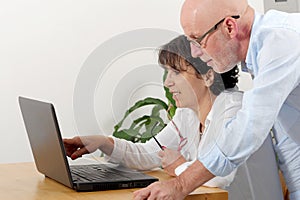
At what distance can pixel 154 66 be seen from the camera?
1.53 m

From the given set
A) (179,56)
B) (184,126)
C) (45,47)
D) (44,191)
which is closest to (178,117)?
(184,126)

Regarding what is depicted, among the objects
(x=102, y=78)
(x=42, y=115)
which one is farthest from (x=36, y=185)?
(x=102, y=78)

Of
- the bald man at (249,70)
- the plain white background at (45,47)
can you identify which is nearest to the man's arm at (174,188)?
the bald man at (249,70)

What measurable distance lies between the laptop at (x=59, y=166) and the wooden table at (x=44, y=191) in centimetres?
2

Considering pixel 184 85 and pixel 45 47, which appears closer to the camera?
pixel 184 85

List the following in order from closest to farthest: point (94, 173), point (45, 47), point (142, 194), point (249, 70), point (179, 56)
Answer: point (142, 194) → point (179, 56) → point (94, 173) → point (249, 70) → point (45, 47)

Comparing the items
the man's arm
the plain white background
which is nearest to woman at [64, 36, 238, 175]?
the man's arm

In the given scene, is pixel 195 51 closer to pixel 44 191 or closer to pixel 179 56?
pixel 179 56

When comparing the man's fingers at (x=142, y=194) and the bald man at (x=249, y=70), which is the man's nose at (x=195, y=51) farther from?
the man's fingers at (x=142, y=194)

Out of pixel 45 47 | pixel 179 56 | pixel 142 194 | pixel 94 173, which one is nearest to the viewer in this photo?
pixel 142 194

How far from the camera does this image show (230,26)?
1.67 metres

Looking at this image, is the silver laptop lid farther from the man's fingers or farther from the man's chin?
the man's chin

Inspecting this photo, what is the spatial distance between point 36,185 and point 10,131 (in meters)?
1.45

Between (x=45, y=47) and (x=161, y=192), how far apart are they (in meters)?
1.84
